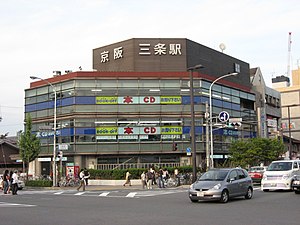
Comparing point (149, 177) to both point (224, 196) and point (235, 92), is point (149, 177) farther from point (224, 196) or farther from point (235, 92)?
point (235, 92)

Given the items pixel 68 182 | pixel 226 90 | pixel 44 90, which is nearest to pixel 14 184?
pixel 68 182

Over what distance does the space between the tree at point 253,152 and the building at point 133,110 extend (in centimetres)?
437

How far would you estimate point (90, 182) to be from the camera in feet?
150

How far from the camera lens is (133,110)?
53.6 meters

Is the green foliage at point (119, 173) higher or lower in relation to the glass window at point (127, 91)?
lower

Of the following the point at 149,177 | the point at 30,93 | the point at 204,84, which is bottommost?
the point at 149,177

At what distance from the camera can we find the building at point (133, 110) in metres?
53.1

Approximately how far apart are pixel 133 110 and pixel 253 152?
1440 cm

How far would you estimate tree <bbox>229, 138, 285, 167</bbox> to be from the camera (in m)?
51.5

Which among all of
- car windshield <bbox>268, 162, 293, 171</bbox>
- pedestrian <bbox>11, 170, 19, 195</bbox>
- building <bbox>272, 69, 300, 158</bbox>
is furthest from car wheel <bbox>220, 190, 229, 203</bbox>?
building <bbox>272, 69, 300, 158</bbox>

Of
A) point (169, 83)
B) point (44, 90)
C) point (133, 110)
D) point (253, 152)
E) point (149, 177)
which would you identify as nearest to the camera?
point (149, 177)

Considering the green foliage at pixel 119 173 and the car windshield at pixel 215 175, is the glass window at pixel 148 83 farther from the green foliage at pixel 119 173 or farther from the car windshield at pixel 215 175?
the car windshield at pixel 215 175

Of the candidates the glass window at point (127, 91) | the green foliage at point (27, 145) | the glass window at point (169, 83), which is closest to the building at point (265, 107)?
the glass window at point (169, 83)

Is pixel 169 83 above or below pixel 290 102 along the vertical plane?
below
